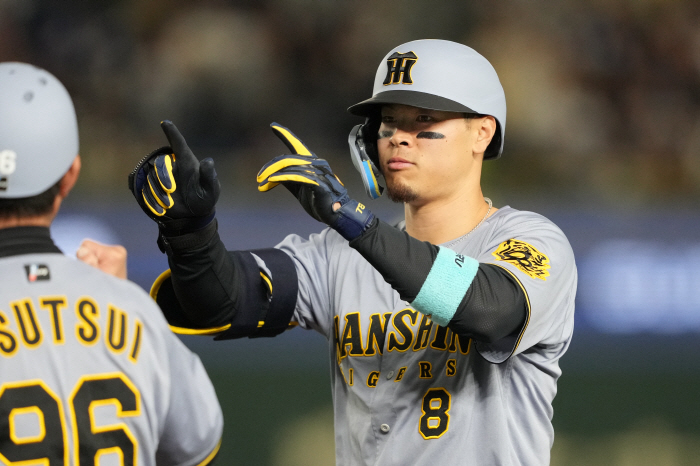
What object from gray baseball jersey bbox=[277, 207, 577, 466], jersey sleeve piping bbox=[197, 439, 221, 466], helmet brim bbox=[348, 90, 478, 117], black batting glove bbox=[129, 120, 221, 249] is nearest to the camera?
jersey sleeve piping bbox=[197, 439, 221, 466]

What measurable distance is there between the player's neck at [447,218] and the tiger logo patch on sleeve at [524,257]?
29 centimetres

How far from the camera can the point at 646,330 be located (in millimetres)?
5871

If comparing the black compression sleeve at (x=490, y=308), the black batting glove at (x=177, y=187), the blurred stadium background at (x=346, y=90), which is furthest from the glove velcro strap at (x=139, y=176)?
the blurred stadium background at (x=346, y=90)

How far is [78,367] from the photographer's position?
1655 mm

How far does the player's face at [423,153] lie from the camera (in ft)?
9.08

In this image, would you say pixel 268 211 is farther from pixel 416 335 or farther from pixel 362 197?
pixel 416 335

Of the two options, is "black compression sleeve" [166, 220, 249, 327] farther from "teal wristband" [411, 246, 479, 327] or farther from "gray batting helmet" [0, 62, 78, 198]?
"gray batting helmet" [0, 62, 78, 198]

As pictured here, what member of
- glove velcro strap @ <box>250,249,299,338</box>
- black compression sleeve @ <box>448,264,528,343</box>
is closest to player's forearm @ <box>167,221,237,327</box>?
glove velcro strap @ <box>250,249,299,338</box>

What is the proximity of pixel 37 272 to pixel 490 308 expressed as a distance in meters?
1.15

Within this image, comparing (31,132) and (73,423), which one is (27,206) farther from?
(73,423)

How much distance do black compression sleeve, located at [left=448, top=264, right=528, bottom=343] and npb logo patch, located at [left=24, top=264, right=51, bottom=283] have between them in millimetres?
1041

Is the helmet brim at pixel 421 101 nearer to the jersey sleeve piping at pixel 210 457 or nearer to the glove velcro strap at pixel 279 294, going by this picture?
the glove velcro strap at pixel 279 294

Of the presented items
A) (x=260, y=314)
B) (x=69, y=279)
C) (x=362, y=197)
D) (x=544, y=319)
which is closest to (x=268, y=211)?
(x=362, y=197)

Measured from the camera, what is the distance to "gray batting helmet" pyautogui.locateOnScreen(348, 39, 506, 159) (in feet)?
8.93
